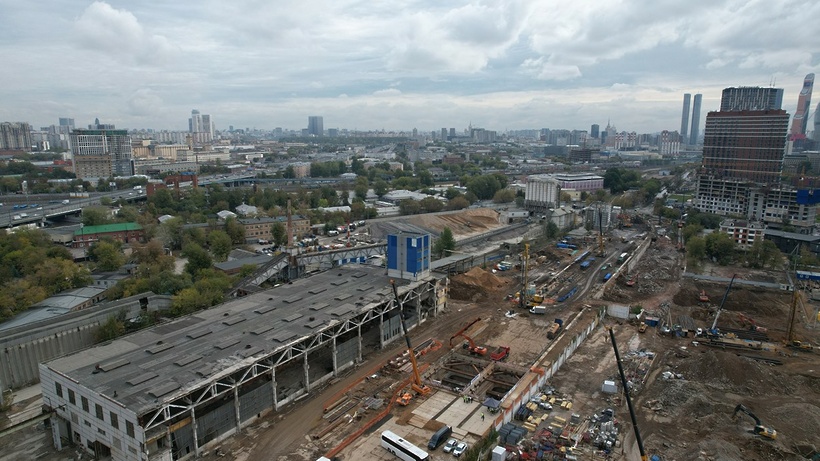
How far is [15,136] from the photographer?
120125mm

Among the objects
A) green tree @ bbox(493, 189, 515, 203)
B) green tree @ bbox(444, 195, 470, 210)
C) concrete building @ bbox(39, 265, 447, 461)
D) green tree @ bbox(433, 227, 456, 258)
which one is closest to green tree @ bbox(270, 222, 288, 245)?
green tree @ bbox(433, 227, 456, 258)

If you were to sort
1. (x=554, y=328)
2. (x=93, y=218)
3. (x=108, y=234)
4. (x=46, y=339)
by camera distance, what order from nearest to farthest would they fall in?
1. (x=46, y=339)
2. (x=554, y=328)
3. (x=108, y=234)
4. (x=93, y=218)

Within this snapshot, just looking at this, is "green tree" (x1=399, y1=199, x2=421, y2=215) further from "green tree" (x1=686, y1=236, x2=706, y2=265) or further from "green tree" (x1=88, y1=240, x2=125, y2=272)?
"green tree" (x1=88, y1=240, x2=125, y2=272)

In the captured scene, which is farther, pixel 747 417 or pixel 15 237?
pixel 15 237

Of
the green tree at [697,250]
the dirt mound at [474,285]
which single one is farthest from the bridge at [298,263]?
the green tree at [697,250]

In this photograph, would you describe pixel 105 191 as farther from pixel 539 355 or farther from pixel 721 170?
pixel 721 170

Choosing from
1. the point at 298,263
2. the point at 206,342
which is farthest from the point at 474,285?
the point at 206,342

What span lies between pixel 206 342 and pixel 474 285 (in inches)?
662

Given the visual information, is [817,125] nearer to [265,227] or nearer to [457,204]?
[457,204]

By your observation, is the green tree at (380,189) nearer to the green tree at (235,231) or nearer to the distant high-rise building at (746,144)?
the green tree at (235,231)

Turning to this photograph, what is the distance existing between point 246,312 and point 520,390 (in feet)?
35.4

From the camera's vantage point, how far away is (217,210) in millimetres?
52062

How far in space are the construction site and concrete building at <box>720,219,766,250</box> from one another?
33.0 ft

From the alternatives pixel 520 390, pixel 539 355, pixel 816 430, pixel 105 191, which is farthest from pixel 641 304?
pixel 105 191
